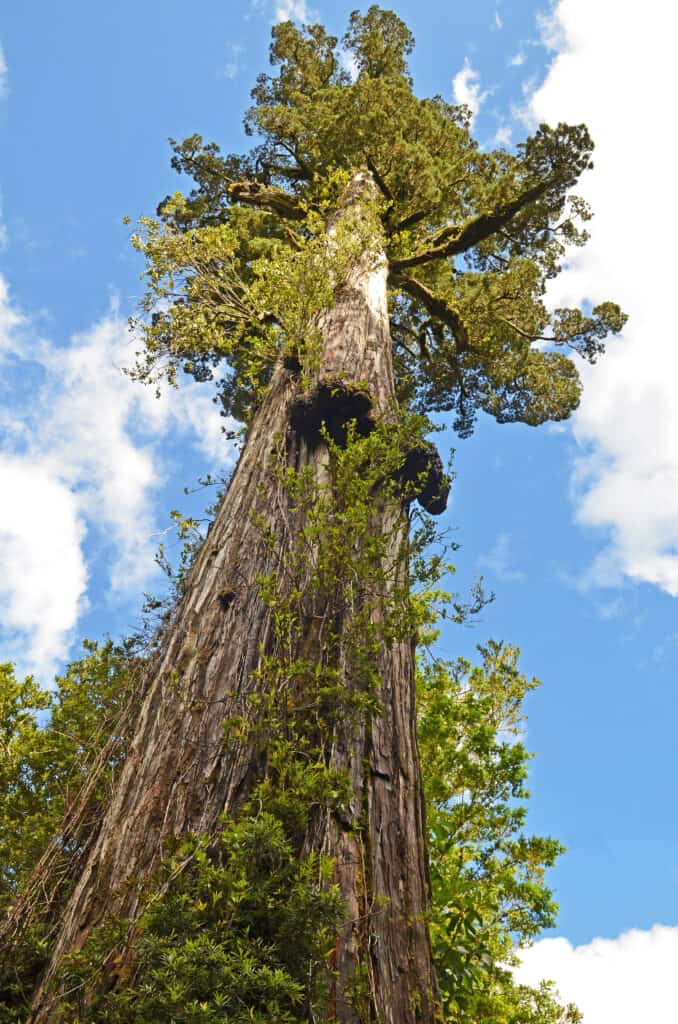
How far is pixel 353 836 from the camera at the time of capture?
280cm

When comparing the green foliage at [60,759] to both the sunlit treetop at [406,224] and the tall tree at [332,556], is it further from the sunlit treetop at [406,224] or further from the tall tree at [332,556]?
the sunlit treetop at [406,224]

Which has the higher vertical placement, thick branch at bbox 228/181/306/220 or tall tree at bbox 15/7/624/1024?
thick branch at bbox 228/181/306/220

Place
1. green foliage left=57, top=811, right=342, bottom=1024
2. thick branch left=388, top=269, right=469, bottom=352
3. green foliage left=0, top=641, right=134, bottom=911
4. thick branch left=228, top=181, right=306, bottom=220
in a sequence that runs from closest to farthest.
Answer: green foliage left=57, top=811, right=342, bottom=1024, green foliage left=0, top=641, right=134, bottom=911, thick branch left=388, top=269, right=469, bottom=352, thick branch left=228, top=181, right=306, bottom=220

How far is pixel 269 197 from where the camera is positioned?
10.2 m

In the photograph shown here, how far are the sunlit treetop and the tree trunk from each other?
10.1ft

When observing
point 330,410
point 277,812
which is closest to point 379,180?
point 330,410

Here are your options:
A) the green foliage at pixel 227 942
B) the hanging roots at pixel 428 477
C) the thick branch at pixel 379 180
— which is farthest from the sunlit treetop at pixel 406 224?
the green foliage at pixel 227 942

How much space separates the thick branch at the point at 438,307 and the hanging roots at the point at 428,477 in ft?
16.9

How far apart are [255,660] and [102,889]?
1101mm

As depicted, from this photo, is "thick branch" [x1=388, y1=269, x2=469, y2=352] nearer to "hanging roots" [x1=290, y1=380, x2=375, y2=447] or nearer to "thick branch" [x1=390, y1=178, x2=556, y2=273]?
"thick branch" [x1=390, y1=178, x2=556, y2=273]

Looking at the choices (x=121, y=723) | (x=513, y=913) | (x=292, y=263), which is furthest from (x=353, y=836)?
(x=513, y=913)

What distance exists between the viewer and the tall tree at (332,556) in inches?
104

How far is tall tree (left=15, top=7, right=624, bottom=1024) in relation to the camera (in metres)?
2.63

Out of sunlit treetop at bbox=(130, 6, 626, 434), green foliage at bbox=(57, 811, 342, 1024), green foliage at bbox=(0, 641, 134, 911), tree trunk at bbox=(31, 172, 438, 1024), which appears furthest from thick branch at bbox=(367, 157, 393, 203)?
green foliage at bbox=(57, 811, 342, 1024)
